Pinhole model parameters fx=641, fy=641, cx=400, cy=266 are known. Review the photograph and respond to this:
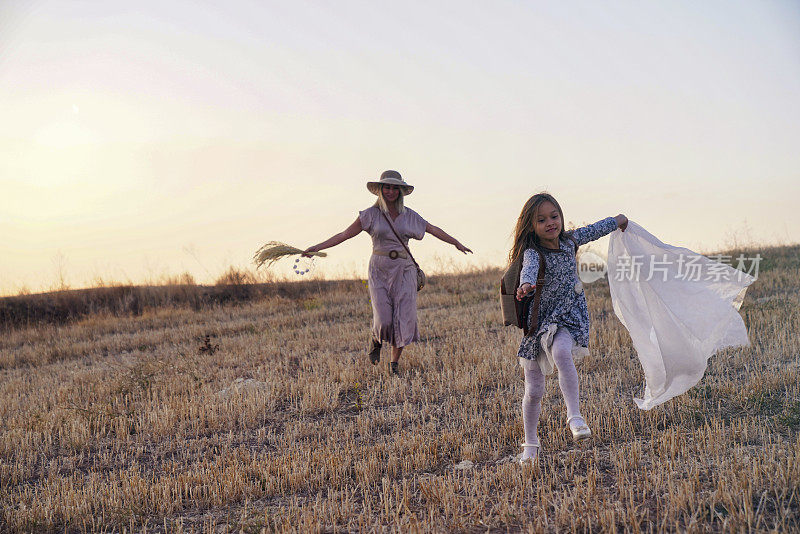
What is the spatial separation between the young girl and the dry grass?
0.49 metres

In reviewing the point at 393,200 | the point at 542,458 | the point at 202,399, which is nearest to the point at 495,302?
the point at 393,200

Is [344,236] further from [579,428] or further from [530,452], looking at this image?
[579,428]

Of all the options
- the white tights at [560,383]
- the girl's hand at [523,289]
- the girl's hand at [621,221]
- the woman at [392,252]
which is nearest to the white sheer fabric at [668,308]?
the girl's hand at [621,221]

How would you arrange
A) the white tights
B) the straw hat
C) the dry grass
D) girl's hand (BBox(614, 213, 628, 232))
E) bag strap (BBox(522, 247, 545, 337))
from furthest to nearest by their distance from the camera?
the straw hat, girl's hand (BBox(614, 213, 628, 232)), bag strap (BBox(522, 247, 545, 337)), the white tights, the dry grass

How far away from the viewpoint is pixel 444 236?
8.03 metres

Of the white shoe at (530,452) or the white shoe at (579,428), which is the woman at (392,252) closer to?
the white shoe at (530,452)

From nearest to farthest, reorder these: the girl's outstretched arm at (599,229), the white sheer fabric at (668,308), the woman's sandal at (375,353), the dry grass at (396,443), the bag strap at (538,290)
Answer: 1. the dry grass at (396,443)
2. the bag strap at (538,290)
3. the girl's outstretched arm at (599,229)
4. the white sheer fabric at (668,308)
5. the woman's sandal at (375,353)

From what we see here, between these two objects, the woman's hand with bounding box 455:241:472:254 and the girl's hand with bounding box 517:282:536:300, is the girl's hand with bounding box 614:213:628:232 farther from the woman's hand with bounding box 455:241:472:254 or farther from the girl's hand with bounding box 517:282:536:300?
the woman's hand with bounding box 455:241:472:254

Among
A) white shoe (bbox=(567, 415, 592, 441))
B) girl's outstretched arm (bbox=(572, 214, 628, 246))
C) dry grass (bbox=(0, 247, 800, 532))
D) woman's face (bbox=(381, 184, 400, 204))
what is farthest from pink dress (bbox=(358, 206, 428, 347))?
white shoe (bbox=(567, 415, 592, 441))

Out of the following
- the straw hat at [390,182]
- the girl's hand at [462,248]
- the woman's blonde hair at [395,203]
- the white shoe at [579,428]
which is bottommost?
the white shoe at [579,428]

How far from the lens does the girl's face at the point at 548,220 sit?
4.61m

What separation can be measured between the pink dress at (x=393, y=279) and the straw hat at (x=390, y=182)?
10.3 inches

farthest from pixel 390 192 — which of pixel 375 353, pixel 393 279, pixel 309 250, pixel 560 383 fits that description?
pixel 560 383

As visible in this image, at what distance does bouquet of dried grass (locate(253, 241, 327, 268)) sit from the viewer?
7.97 metres
